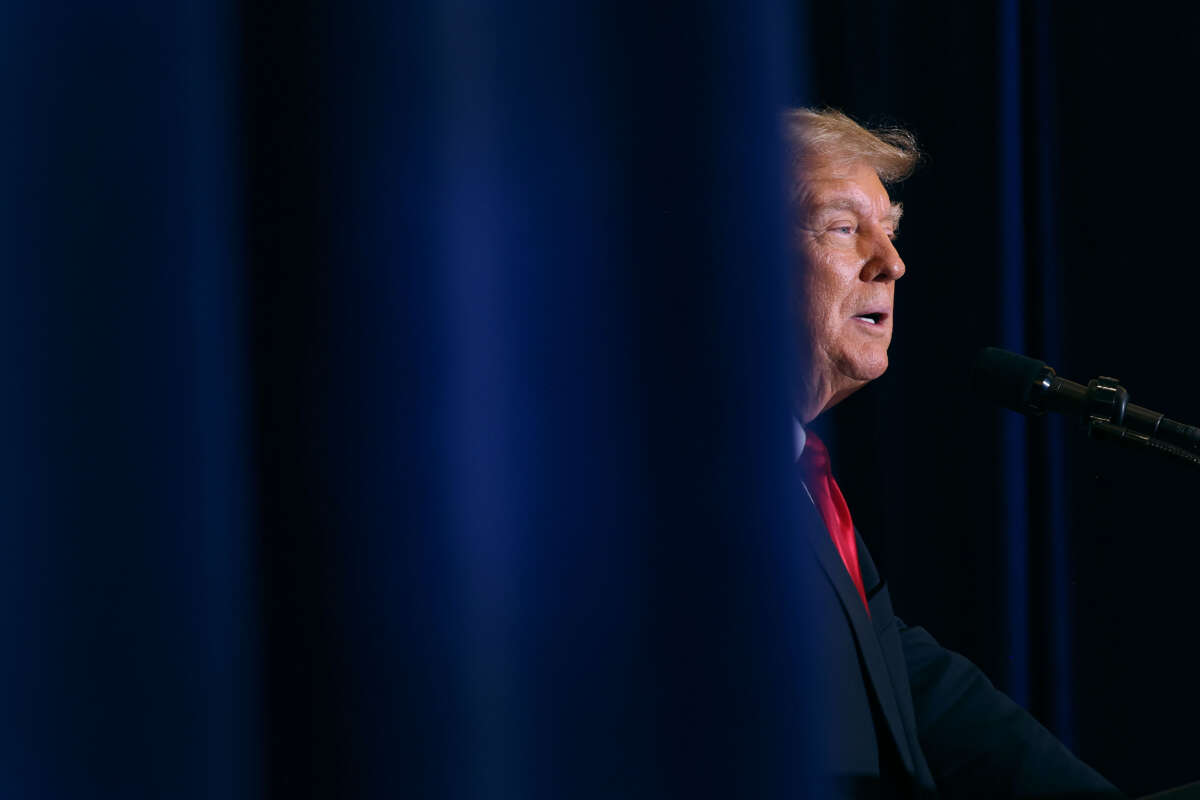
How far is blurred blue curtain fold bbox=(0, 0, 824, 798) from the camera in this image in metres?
0.42

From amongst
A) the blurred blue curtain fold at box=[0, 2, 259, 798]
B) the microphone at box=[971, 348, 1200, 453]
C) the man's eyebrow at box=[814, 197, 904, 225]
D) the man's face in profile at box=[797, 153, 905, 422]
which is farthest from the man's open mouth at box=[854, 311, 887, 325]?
the blurred blue curtain fold at box=[0, 2, 259, 798]

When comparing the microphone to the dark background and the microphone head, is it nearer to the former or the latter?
the microphone head

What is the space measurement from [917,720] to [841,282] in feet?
1.83

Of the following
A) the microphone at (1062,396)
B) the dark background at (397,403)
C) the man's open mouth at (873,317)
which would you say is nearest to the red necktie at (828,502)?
the man's open mouth at (873,317)

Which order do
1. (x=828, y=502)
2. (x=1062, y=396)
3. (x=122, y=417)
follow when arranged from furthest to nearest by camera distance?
(x=828, y=502), (x=1062, y=396), (x=122, y=417)

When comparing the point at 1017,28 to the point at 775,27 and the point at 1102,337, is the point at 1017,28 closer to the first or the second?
the point at 1102,337

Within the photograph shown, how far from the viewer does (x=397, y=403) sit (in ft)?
1.44

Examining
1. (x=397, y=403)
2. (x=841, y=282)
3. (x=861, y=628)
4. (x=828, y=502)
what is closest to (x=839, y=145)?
(x=841, y=282)

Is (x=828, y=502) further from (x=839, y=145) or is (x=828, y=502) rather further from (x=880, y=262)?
(x=839, y=145)

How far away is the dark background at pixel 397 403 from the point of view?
16.5 inches

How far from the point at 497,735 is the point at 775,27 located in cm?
38

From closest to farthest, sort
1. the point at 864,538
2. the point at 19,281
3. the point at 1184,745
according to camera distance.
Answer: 1. the point at 19,281
2. the point at 1184,745
3. the point at 864,538

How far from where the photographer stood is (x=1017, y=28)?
4.96 feet

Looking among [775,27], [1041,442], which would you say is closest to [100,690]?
[775,27]
